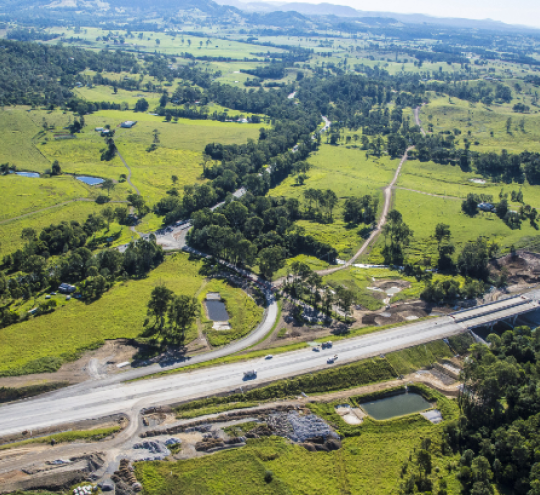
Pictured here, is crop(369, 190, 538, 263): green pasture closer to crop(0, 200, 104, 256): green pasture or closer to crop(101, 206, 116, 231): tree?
crop(101, 206, 116, 231): tree

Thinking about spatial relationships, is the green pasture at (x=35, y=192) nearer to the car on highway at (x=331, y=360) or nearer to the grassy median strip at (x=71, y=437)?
the grassy median strip at (x=71, y=437)

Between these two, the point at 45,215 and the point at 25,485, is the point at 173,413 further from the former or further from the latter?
the point at 45,215

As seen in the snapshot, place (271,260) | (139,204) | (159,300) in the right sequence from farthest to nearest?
(139,204), (271,260), (159,300)

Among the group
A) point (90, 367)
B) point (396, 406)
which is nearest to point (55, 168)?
point (90, 367)

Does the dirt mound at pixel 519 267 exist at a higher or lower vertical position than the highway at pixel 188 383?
higher

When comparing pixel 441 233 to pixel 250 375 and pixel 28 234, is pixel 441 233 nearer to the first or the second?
pixel 250 375

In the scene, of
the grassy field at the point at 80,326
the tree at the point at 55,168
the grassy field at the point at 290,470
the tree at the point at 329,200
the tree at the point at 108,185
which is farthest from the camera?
the tree at the point at 55,168

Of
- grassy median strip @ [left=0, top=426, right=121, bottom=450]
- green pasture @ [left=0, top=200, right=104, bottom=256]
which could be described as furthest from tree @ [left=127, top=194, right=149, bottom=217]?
grassy median strip @ [left=0, top=426, right=121, bottom=450]

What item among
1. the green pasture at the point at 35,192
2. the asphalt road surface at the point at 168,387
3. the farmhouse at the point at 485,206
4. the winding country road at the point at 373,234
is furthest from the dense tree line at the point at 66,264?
the farmhouse at the point at 485,206
